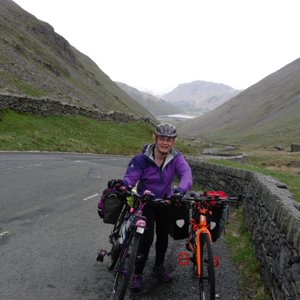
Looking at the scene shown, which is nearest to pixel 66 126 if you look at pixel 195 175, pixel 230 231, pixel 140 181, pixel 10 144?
pixel 10 144

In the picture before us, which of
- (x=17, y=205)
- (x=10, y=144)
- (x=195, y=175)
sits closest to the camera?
(x=17, y=205)

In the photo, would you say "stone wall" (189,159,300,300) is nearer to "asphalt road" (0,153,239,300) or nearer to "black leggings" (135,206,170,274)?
"asphalt road" (0,153,239,300)

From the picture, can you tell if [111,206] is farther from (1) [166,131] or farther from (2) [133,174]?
(1) [166,131]

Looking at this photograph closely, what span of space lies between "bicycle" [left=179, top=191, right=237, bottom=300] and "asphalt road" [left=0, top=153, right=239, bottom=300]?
2.29ft

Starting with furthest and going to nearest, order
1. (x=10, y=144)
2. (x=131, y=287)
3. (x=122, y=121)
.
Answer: (x=122, y=121) → (x=10, y=144) → (x=131, y=287)

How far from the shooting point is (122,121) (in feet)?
156

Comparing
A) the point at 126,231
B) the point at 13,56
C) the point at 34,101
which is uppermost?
the point at 13,56

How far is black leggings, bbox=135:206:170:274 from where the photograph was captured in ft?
18.2

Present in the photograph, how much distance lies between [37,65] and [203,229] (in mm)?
67611

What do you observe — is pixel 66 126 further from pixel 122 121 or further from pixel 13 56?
pixel 13 56

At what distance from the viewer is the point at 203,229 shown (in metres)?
5.40

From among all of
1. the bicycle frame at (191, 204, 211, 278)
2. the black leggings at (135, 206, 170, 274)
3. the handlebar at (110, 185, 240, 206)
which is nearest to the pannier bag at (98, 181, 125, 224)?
the handlebar at (110, 185, 240, 206)

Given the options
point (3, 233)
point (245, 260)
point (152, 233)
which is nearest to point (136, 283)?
point (152, 233)

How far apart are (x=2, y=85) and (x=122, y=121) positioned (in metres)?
13.3
